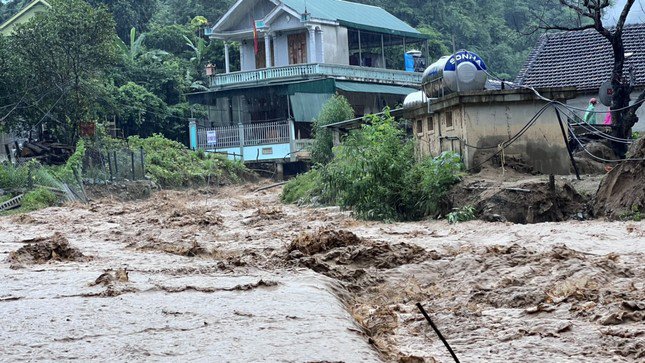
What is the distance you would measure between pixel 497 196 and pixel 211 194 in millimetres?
18946

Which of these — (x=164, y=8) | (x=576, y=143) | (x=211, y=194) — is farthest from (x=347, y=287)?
(x=164, y=8)

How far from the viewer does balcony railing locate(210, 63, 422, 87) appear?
41.5 m

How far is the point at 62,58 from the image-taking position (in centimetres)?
3278

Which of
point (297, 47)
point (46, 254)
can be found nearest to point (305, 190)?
point (46, 254)

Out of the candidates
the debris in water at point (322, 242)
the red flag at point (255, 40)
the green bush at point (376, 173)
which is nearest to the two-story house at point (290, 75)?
the red flag at point (255, 40)

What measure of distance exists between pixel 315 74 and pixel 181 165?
7572 mm

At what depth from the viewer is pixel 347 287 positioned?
35.0 ft

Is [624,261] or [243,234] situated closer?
[624,261]

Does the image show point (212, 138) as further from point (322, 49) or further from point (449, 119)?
point (449, 119)

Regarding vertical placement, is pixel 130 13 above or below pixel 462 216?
above

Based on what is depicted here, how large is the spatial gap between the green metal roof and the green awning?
2779 millimetres

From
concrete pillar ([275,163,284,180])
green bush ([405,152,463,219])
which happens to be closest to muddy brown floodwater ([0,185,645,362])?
green bush ([405,152,463,219])

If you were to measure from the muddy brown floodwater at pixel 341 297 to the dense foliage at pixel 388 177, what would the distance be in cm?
170

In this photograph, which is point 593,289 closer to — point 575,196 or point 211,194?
point 575,196
